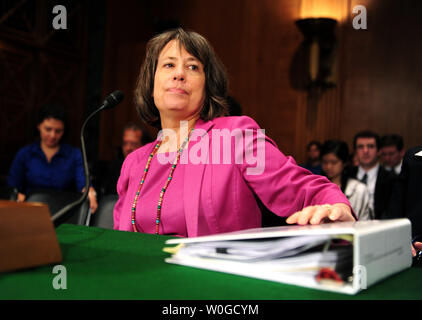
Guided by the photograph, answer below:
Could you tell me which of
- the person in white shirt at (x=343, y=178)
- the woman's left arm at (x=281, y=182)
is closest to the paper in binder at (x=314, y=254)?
the woman's left arm at (x=281, y=182)

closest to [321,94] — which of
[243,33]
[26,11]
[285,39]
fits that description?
[285,39]

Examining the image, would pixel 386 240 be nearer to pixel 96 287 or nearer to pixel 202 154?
pixel 96 287

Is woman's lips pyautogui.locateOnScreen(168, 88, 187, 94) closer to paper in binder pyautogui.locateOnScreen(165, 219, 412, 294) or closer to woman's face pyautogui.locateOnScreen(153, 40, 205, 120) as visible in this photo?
woman's face pyautogui.locateOnScreen(153, 40, 205, 120)

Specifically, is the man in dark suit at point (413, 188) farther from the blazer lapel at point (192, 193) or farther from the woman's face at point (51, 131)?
the woman's face at point (51, 131)

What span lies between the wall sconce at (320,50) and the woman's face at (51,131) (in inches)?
122

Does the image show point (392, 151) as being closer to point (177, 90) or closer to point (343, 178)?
point (343, 178)

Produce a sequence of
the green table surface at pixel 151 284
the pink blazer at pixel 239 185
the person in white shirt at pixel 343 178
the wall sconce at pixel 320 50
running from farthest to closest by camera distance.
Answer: the wall sconce at pixel 320 50
the person in white shirt at pixel 343 178
the pink blazer at pixel 239 185
the green table surface at pixel 151 284

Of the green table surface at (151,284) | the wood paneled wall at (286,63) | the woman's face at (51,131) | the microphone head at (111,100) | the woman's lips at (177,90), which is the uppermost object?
the wood paneled wall at (286,63)

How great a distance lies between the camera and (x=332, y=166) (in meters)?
4.11

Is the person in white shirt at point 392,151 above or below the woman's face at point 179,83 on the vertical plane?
below

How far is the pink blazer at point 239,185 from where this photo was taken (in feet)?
4.55

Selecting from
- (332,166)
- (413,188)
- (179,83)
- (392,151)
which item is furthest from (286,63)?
(179,83)

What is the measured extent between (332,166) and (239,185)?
2.79m

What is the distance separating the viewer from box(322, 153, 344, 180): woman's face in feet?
13.4
